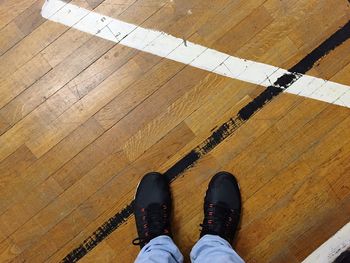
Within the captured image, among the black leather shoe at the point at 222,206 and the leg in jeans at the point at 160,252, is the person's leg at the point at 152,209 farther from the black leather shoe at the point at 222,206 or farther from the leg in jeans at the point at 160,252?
the black leather shoe at the point at 222,206

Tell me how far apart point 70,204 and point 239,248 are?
0.82 meters

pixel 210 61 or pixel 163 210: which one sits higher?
pixel 210 61

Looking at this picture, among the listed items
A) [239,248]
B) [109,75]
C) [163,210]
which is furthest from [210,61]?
[239,248]

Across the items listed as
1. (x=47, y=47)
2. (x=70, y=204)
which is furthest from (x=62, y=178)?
(x=47, y=47)

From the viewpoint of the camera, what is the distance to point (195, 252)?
183 centimetres

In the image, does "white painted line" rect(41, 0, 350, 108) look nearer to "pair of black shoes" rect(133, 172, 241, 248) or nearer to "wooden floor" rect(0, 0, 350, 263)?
"wooden floor" rect(0, 0, 350, 263)

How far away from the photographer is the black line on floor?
76.9 inches

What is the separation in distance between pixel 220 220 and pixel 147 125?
55 centimetres

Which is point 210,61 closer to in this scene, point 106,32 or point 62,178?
point 106,32

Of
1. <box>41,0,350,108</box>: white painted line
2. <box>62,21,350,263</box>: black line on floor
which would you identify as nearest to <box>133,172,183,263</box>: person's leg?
<box>62,21,350,263</box>: black line on floor

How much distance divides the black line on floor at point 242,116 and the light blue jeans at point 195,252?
227mm

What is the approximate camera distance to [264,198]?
194 cm

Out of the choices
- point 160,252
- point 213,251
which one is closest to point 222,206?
point 213,251

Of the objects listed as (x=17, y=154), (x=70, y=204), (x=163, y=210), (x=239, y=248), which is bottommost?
(x=239, y=248)
